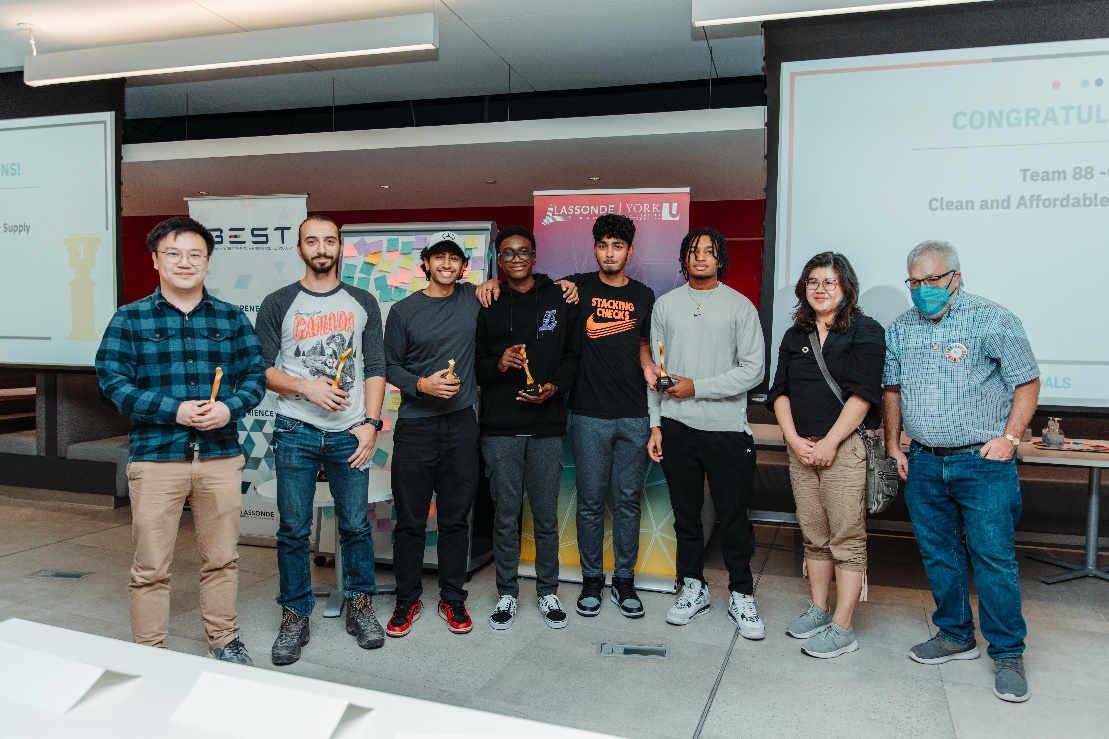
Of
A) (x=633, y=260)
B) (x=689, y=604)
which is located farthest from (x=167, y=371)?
(x=689, y=604)

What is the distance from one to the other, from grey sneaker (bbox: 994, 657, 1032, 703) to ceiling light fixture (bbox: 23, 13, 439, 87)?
381 centimetres

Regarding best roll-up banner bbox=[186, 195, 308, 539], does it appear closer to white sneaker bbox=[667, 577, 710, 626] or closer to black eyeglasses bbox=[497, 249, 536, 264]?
black eyeglasses bbox=[497, 249, 536, 264]

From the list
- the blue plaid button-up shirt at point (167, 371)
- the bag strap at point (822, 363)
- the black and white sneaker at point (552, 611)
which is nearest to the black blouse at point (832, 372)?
the bag strap at point (822, 363)

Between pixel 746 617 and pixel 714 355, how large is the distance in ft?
3.64

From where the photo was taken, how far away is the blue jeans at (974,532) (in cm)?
272

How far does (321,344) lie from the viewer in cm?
301

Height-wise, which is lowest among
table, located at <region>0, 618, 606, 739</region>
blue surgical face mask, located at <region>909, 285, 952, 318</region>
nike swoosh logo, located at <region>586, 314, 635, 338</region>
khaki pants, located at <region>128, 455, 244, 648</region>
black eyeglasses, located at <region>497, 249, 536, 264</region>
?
khaki pants, located at <region>128, 455, 244, 648</region>

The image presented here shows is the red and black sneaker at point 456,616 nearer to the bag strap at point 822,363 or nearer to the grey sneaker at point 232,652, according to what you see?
the grey sneaker at point 232,652

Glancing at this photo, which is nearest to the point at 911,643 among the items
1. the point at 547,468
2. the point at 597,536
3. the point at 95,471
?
the point at 597,536

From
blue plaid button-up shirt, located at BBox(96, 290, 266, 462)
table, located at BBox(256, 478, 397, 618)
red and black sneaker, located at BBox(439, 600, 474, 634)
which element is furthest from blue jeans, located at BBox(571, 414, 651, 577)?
blue plaid button-up shirt, located at BBox(96, 290, 266, 462)

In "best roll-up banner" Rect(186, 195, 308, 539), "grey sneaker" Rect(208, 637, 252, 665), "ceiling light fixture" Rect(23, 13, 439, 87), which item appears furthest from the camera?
"best roll-up banner" Rect(186, 195, 308, 539)

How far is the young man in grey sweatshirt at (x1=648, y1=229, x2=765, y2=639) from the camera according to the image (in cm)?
326

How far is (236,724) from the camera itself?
92 cm

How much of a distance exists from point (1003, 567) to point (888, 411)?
0.68m
